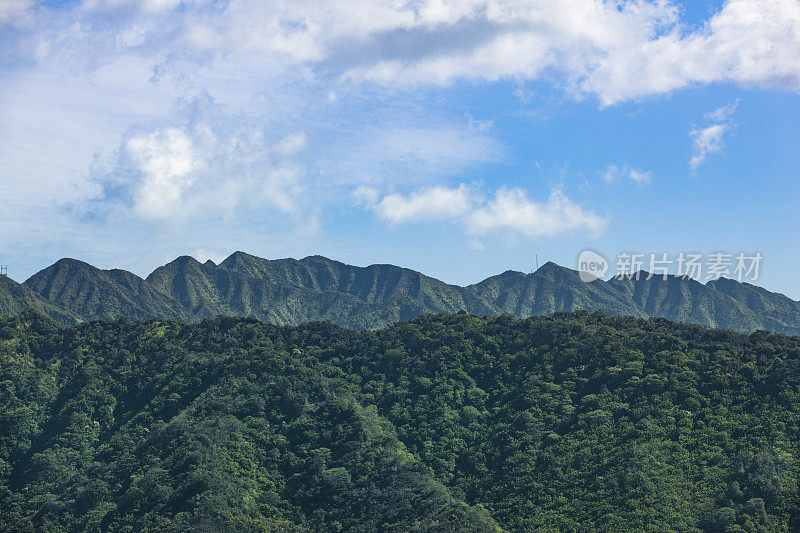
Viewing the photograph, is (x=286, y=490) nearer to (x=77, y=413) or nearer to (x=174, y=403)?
(x=174, y=403)

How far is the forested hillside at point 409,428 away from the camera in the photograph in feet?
291

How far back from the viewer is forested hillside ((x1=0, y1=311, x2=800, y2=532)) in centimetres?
8881

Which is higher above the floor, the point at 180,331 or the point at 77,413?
the point at 180,331

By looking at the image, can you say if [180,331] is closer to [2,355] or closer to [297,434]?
[2,355]

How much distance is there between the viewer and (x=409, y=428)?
11194 centimetres

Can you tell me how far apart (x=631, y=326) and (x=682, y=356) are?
21.2 meters

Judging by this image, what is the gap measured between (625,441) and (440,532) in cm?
2733

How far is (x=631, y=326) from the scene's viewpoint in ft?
429

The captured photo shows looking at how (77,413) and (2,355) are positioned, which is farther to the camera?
(2,355)

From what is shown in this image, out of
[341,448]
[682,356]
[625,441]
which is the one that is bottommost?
[341,448]

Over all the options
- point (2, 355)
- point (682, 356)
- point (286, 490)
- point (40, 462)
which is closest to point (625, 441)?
point (682, 356)

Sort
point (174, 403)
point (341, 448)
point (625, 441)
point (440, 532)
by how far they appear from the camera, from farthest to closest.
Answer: point (174, 403) < point (341, 448) < point (625, 441) < point (440, 532)

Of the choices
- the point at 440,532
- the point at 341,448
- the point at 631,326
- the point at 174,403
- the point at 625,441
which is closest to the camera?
the point at 440,532

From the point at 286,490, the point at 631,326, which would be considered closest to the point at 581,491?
the point at 286,490
